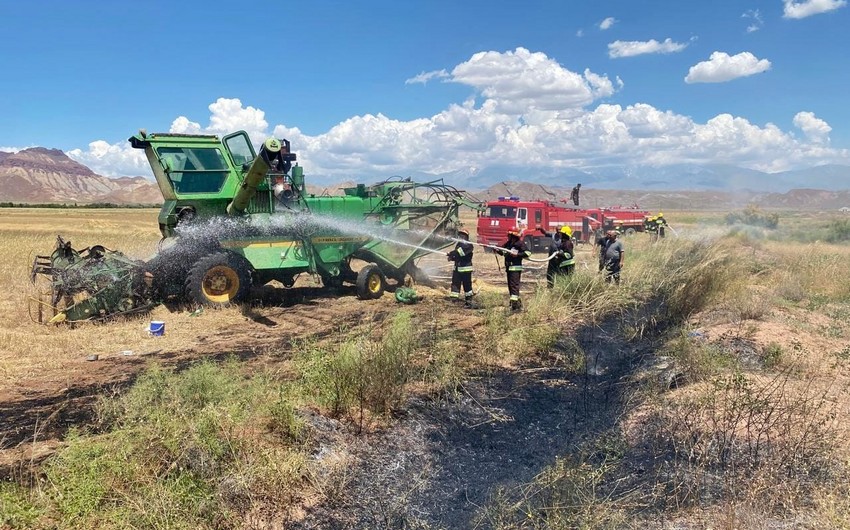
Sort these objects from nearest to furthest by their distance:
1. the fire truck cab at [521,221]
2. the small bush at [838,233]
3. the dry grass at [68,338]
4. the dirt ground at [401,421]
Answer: the dirt ground at [401,421]
the dry grass at [68,338]
the fire truck cab at [521,221]
the small bush at [838,233]

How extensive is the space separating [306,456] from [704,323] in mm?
6840

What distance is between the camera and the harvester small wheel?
11.0 metres

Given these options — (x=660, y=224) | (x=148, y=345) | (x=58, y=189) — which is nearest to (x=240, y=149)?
(x=148, y=345)

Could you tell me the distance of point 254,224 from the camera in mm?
10070

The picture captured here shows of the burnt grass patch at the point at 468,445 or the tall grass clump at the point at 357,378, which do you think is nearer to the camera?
the burnt grass patch at the point at 468,445

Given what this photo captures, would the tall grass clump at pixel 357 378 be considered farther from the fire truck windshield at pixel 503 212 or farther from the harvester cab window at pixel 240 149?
the fire truck windshield at pixel 503 212

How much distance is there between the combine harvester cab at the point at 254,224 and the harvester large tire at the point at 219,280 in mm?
16

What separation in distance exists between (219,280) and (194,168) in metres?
2.14

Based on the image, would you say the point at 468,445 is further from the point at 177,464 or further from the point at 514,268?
the point at 514,268

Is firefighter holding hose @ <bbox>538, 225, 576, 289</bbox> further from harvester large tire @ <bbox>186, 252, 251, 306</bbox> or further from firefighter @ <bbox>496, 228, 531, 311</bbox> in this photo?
harvester large tire @ <bbox>186, 252, 251, 306</bbox>

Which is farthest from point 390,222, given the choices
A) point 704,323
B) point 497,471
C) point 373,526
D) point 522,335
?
point 373,526

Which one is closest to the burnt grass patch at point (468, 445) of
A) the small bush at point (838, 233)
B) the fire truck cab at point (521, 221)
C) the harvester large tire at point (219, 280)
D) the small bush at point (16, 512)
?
the small bush at point (16, 512)

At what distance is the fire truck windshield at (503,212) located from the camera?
22188 millimetres

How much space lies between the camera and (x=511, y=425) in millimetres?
5441
